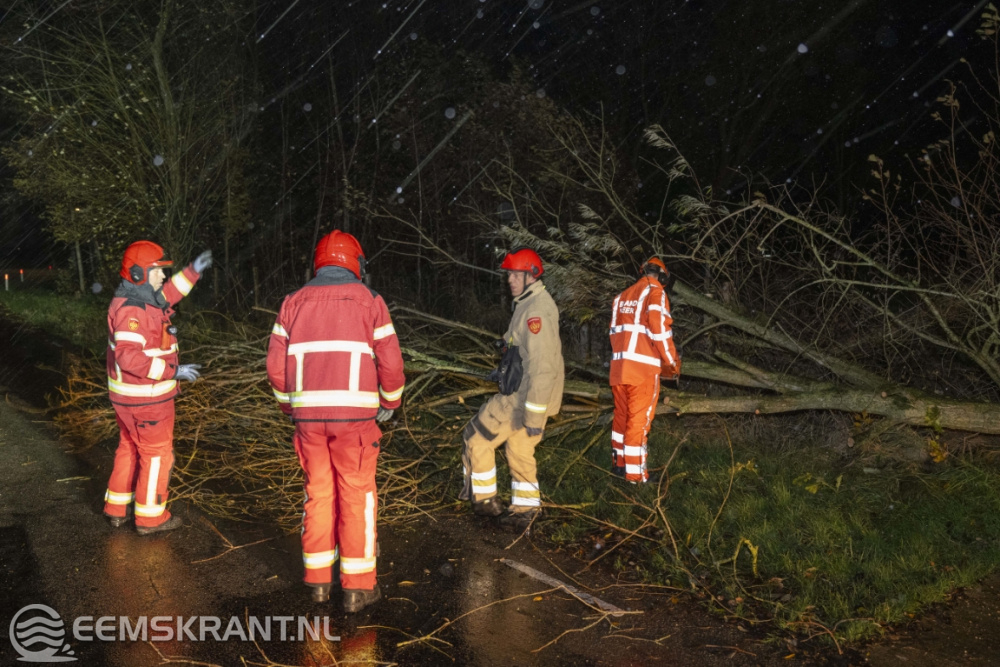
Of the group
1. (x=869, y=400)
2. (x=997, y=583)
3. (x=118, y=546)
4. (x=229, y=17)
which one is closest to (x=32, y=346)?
(x=229, y=17)

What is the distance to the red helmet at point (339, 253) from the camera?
14.6ft

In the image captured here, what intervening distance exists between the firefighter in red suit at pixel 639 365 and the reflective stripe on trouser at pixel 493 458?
95 centimetres

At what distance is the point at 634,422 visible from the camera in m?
6.36

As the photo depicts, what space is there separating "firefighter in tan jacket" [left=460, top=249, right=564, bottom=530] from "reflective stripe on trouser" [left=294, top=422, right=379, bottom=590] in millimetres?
1400

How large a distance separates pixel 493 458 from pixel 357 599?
5.24ft

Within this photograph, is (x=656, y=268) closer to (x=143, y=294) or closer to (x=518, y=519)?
(x=518, y=519)

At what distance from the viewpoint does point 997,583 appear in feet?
15.3

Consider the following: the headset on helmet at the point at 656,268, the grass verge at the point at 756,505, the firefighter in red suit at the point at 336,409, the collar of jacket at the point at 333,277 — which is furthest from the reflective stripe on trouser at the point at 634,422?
the collar of jacket at the point at 333,277

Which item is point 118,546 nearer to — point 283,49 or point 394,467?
point 394,467

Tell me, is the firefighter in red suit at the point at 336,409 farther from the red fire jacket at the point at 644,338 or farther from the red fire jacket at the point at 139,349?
the red fire jacket at the point at 644,338

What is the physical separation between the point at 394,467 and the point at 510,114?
8032 mm

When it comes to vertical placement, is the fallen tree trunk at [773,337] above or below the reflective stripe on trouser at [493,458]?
above

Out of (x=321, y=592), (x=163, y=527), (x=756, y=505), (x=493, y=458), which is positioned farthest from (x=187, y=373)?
(x=756, y=505)

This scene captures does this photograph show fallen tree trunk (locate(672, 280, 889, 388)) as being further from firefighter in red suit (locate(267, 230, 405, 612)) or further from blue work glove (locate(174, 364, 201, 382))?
blue work glove (locate(174, 364, 201, 382))
